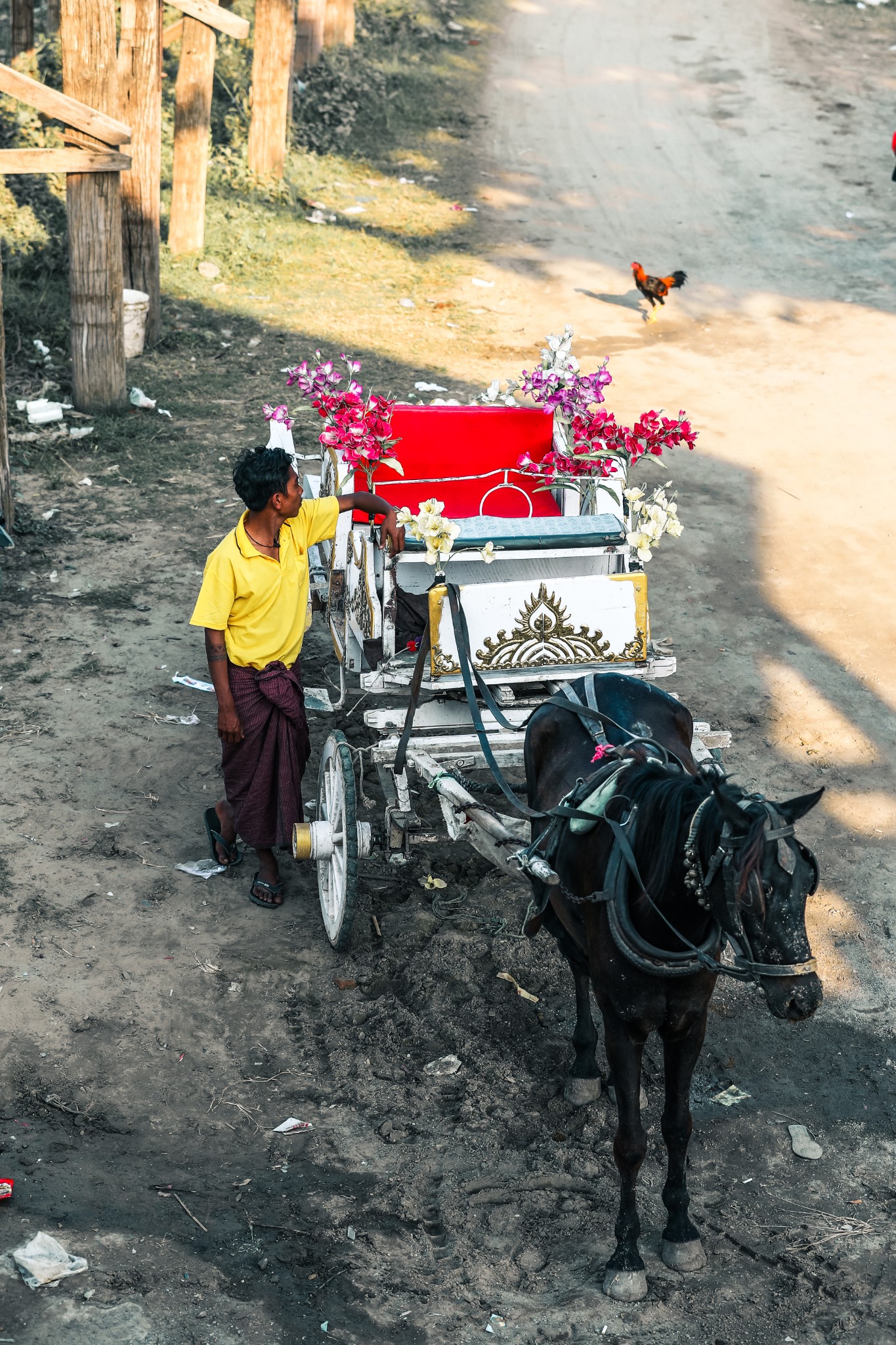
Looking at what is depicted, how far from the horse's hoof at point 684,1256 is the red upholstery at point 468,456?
3814 mm

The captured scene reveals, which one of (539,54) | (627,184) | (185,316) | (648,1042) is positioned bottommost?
(648,1042)

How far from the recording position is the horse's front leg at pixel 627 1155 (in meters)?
3.57

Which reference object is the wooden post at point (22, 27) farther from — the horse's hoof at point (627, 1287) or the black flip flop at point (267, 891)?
the horse's hoof at point (627, 1287)

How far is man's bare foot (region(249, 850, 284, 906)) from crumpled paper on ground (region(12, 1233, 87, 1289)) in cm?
198

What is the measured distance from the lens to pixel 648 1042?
15.4 feet

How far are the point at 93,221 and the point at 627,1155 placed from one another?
314 inches

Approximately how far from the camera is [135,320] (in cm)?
1095

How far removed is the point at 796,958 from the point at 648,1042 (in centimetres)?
192

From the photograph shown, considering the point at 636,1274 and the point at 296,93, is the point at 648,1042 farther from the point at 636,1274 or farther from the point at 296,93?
the point at 296,93

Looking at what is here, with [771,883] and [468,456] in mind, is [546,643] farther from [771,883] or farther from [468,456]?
[771,883]

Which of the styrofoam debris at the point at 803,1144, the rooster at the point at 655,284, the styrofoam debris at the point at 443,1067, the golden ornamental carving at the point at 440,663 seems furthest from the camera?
the rooster at the point at 655,284

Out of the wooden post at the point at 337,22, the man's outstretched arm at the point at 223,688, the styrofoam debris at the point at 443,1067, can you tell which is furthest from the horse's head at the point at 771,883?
the wooden post at the point at 337,22

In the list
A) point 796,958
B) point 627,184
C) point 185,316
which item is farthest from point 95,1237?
point 627,184

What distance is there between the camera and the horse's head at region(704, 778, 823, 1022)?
285 cm
